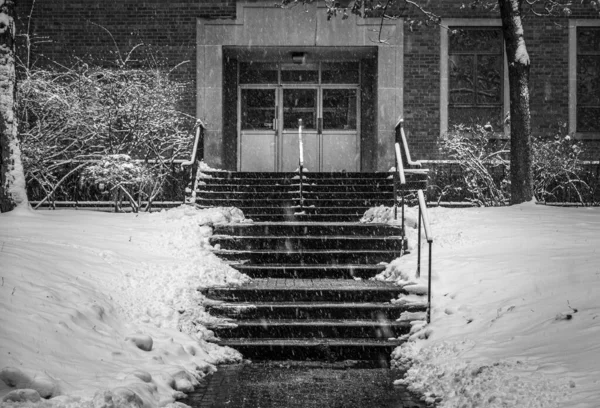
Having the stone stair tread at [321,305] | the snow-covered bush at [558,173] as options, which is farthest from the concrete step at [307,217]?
the snow-covered bush at [558,173]

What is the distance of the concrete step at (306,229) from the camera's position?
11.1 m

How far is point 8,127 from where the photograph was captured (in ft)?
37.7

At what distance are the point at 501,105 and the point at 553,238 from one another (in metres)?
8.35

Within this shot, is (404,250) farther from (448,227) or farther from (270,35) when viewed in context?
(270,35)

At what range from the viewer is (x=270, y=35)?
17375 mm

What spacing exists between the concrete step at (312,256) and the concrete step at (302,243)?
0.32 m

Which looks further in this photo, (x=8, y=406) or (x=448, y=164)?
(x=448, y=164)

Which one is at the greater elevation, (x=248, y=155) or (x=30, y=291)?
(x=248, y=155)

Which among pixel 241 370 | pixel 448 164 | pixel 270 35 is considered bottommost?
pixel 241 370

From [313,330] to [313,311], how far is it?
409mm

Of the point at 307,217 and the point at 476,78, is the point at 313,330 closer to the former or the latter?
the point at 307,217

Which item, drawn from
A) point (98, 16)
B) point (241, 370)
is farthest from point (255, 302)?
point (98, 16)

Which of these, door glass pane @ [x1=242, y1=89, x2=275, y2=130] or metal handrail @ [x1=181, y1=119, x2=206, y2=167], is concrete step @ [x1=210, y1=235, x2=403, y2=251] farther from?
door glass pane @ [x1=242, y1=89, x2=275, y2=130]

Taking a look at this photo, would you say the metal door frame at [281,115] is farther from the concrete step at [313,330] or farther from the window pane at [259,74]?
the concrete step at [313,330]
